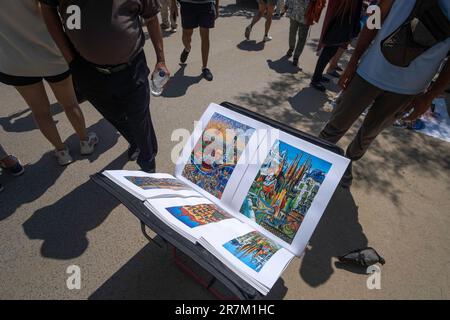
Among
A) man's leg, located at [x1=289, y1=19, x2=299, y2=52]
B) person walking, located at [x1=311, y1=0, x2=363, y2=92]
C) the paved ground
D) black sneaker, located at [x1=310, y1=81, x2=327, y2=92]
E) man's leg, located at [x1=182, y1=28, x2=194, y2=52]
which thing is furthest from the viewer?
man's leg, located at [x1=289, y1=19, x2=299, y2=52]

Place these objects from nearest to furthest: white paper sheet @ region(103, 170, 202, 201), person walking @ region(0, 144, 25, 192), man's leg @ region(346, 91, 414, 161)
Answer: white paper sheet @ region(103, 170, 202, 201) → man's leg @ region(346, 91, 414, 161) → person walking @ region(0, 144, 25, 192)

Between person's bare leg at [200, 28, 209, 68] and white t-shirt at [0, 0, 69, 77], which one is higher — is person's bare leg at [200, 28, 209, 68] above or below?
below

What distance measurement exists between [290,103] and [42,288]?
10.7 feet

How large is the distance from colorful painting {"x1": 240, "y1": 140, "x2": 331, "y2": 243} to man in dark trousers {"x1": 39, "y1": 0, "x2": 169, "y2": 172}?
1.01m

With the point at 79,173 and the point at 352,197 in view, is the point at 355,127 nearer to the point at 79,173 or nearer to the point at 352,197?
the point at 352,197

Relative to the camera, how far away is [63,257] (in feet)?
5.89

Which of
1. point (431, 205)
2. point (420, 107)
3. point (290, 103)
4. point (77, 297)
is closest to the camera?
point (77, 297)

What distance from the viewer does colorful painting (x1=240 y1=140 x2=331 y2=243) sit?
1.36 meters

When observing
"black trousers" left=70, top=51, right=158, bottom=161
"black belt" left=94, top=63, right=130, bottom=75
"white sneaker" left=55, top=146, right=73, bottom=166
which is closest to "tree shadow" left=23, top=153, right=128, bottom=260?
"white sneaker" left=55, top=146, right=73, bottom=166

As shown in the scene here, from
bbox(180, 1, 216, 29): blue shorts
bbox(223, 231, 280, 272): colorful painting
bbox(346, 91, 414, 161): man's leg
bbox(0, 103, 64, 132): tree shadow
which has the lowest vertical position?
bbox(0, 103, 64, 132): tree shadow

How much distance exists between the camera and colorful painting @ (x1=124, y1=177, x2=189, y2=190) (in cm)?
139

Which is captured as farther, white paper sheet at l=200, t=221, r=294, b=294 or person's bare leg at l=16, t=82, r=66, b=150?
person's bare leg at l=16, t=82, r=66, b=150

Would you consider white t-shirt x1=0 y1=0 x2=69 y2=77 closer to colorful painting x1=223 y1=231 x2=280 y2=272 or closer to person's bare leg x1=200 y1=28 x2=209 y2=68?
colorful painting x1=223 y1=231 x2=280 y2=272
